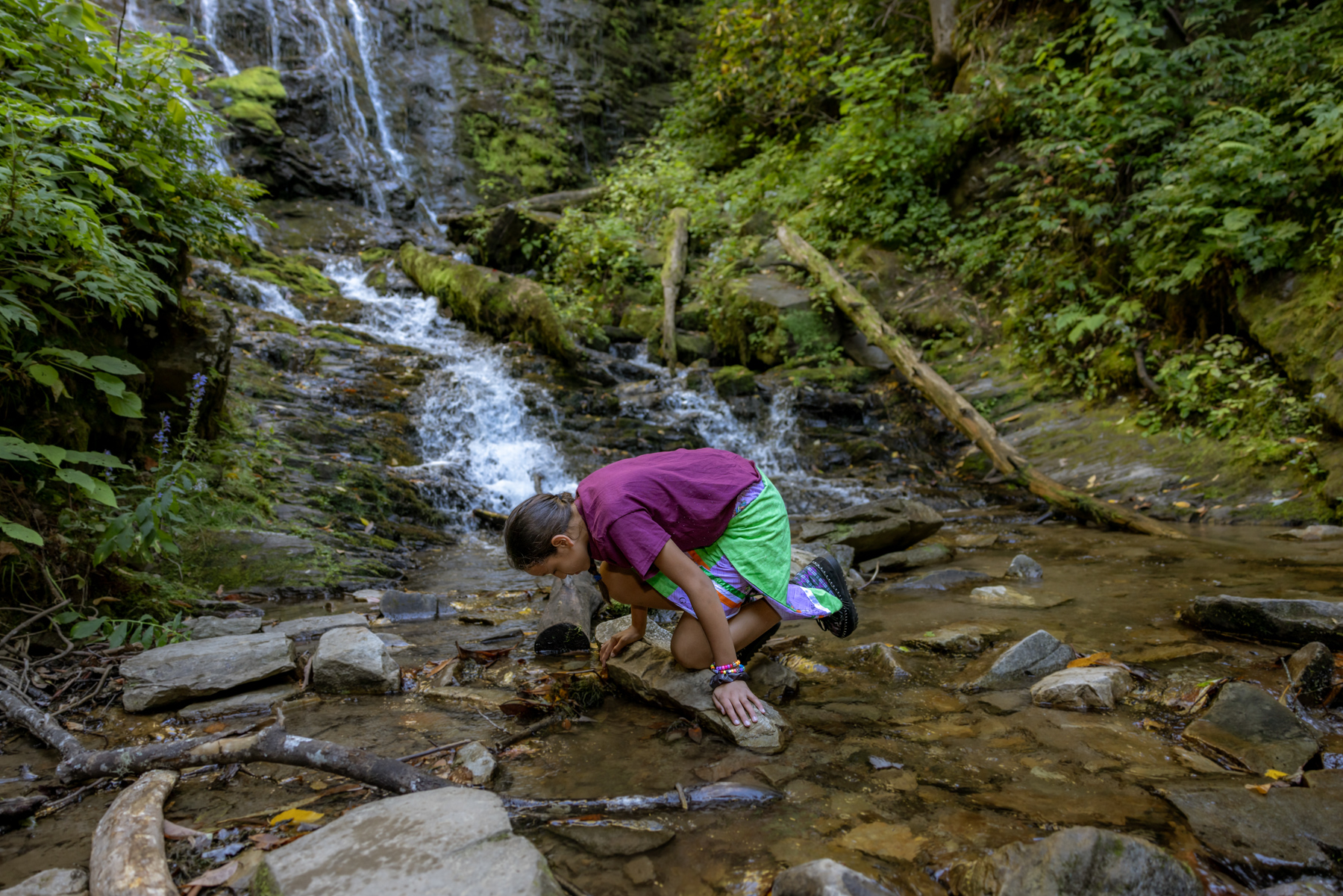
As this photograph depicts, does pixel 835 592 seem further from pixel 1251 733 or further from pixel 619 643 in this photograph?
pixel 1251 733

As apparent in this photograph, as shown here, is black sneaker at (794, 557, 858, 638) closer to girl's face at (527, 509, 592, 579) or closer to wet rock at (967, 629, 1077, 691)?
wet rock at (967, 629, 1077, 691)

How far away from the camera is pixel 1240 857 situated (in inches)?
60.6

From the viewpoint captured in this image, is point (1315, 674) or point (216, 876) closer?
point (216, 876)

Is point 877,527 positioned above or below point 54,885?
below

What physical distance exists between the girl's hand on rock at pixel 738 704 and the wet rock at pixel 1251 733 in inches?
53.7

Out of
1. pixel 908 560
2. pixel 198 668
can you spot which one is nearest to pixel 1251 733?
pixel 908 560

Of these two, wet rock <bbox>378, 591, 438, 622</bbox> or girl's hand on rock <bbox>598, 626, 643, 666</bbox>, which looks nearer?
girl's hand on rock <bbox>598, 626, 643, 666</bbox>

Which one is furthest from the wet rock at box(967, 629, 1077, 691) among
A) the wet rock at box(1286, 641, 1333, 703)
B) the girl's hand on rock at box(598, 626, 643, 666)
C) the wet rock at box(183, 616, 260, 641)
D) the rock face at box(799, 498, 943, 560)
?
the wet rock at box(183, 616, 260, 641)

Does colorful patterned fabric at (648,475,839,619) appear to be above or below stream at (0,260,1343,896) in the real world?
above

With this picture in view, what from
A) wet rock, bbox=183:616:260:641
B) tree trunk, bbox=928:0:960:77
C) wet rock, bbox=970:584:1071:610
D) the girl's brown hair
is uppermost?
tree trunk, bbox=928:0:960:77

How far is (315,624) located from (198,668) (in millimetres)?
981

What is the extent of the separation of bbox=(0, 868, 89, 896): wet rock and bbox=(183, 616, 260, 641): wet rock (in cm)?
170

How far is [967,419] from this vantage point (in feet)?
23.2

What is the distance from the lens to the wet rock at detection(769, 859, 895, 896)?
1395 millimetres
